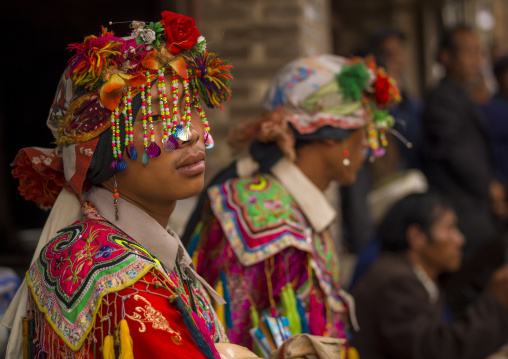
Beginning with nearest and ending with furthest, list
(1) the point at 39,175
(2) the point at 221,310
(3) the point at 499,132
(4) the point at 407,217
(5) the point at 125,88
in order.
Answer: (5) the point at 125,88 → (1) the point at 39,175 → (2) the point at 221,310 → (4) the point at 407,217 → (3) the point at 499,132

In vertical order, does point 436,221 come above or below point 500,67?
above

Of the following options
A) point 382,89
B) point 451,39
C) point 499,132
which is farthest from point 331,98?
point 499,132

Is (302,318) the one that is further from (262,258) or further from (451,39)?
(451,39)

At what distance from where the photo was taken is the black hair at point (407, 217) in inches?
160

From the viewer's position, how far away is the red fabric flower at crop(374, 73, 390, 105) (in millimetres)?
3107

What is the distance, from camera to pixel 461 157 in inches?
219

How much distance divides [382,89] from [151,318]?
68.8 inches

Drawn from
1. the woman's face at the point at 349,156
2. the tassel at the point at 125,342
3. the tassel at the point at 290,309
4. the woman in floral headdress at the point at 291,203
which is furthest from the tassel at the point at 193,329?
the woman's face at the point at 349,156

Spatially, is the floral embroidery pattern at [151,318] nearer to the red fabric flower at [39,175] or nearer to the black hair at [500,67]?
the red fabric flower at [39,175]

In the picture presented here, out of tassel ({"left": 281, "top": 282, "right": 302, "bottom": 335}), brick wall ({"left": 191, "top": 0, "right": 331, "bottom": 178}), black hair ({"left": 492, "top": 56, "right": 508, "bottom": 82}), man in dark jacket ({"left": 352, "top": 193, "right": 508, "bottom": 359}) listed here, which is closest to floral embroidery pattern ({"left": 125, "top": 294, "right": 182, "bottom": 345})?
tassel ({"left": 281, "top": 282, "right": 302, "bottom": 335})

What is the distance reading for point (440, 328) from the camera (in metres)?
3.61

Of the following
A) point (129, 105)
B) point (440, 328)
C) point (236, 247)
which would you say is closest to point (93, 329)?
point (129, 105)

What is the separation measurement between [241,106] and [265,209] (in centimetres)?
198

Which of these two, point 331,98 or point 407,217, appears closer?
point 331,98
